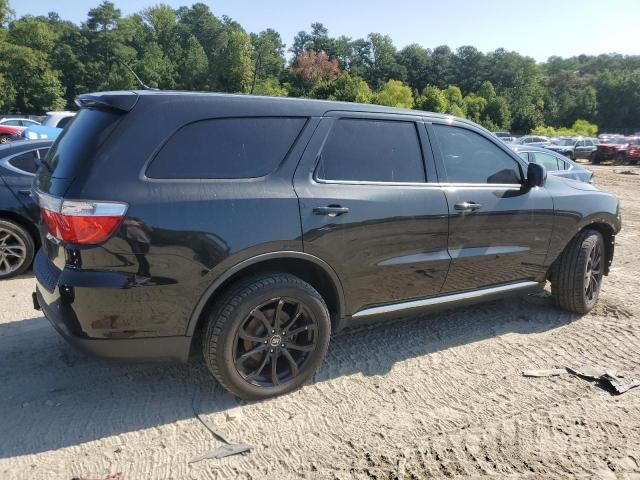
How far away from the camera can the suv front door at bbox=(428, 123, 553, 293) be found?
3.85m

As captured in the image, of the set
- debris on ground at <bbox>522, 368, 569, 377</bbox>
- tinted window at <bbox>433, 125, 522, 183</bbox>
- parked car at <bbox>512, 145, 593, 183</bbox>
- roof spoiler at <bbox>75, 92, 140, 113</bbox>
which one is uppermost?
roof spoiler at <bbox>75, 92, 140, 113</bbox>

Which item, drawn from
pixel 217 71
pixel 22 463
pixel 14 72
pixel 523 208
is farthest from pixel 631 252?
pixel 217 71

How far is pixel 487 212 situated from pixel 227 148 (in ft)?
6.75

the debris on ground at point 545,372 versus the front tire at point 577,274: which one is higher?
the front tire at point 577,274

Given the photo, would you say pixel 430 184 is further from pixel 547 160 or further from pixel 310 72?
pixel 310 72

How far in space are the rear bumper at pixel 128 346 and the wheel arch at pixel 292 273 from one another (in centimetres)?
11

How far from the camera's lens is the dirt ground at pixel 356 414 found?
2650mm

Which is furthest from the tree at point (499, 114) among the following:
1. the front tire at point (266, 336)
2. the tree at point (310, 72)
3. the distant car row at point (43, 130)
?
the front tire at point (266, 336)

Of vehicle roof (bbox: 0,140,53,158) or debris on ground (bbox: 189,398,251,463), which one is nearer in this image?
debris on ground (bbox: 189,398,251,463)

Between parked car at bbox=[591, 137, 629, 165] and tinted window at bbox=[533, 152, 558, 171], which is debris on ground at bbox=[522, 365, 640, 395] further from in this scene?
parked car at bbox=[591, 137, 629, 165]

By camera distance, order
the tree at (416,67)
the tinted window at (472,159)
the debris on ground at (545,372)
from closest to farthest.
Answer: the debris on ground at (545,372) < the tinted window at (472,159) < the tree at (416,67)

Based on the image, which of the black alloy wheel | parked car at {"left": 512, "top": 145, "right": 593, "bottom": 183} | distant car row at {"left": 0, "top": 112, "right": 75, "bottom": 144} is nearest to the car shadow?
the black alloy wheel

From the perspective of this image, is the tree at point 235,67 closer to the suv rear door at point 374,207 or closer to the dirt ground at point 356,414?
the suv rear door at point 374,207

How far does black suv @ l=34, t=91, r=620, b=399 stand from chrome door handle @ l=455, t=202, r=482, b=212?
0.01 metres
